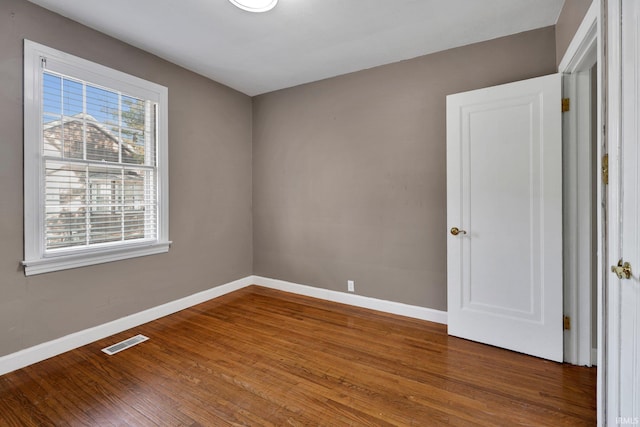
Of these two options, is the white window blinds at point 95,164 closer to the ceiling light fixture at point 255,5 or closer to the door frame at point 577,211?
the ceiling light fixture at point 255,5

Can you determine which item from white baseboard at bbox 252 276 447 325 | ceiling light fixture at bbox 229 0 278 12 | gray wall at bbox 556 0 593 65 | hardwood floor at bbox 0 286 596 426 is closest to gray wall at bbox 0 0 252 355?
hardwood floor at bbox 0 286 596 426

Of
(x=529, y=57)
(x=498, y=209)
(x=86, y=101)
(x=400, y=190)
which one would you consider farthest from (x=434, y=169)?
(x=86, y=101)

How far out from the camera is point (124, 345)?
2.52m

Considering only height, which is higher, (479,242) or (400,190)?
Answer: (400,190)

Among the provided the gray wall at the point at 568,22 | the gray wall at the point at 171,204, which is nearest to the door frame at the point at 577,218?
the gray wall at the point at 568,22

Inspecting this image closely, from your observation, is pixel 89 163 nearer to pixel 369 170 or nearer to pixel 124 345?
pixel 124 345

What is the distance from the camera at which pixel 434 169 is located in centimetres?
295

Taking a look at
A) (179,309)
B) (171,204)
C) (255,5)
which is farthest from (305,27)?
(179,309)

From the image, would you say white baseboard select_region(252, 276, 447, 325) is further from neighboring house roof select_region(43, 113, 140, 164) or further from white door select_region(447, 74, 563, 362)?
neighboring house roof select_region(43, 113, 140, 164)
